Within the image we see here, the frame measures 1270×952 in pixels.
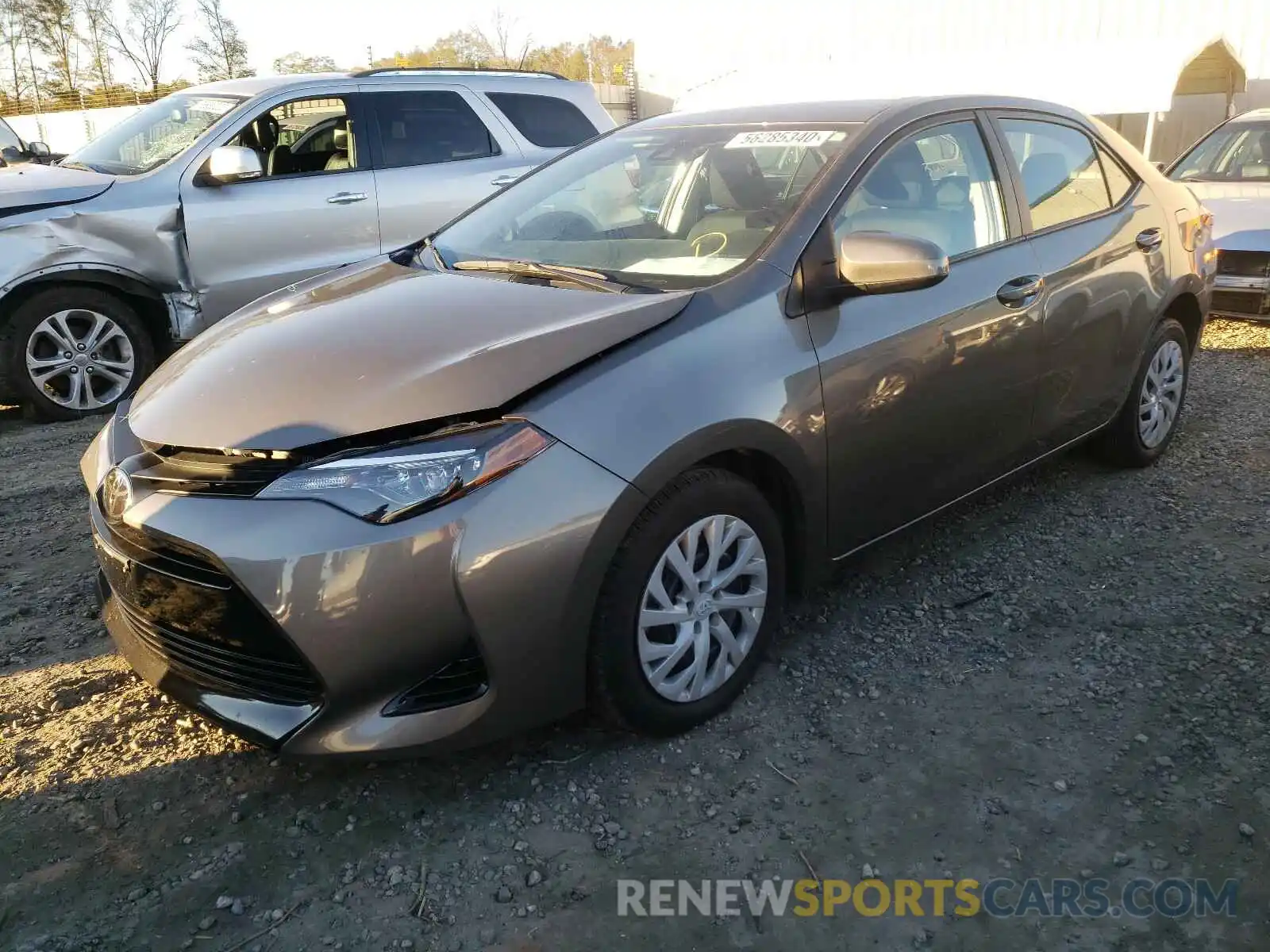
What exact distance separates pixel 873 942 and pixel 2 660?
2.71m

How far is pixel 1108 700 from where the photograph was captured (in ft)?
9.18

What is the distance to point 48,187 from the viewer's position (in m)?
5.30

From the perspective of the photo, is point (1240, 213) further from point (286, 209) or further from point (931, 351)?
point (286, 209)

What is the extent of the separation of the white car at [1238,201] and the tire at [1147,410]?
2559 millimetres

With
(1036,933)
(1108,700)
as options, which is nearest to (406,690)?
(1036,933)

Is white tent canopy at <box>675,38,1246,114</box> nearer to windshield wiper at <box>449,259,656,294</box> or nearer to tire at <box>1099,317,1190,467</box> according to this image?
tire at <box>1099,317,1190,467</box>

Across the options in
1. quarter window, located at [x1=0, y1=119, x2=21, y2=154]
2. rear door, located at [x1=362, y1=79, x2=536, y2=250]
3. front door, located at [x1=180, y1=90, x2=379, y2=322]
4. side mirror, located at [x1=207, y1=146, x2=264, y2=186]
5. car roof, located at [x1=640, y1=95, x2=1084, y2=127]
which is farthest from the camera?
quarter window, located at [x1=0, y1=119, x2=21, y2=154]

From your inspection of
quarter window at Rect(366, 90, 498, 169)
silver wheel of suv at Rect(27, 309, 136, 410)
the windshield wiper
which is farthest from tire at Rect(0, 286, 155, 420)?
the windshield wiper

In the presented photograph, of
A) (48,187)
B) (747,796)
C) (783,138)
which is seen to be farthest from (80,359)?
(747,796)

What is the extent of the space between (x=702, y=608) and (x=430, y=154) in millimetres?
4767

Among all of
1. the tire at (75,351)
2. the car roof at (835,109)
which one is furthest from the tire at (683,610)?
the tire at (75,351)

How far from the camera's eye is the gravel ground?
208 centimetres

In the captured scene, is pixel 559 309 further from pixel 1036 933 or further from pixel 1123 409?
pixel 1123 409

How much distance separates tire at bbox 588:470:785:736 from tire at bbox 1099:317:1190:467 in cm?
230
